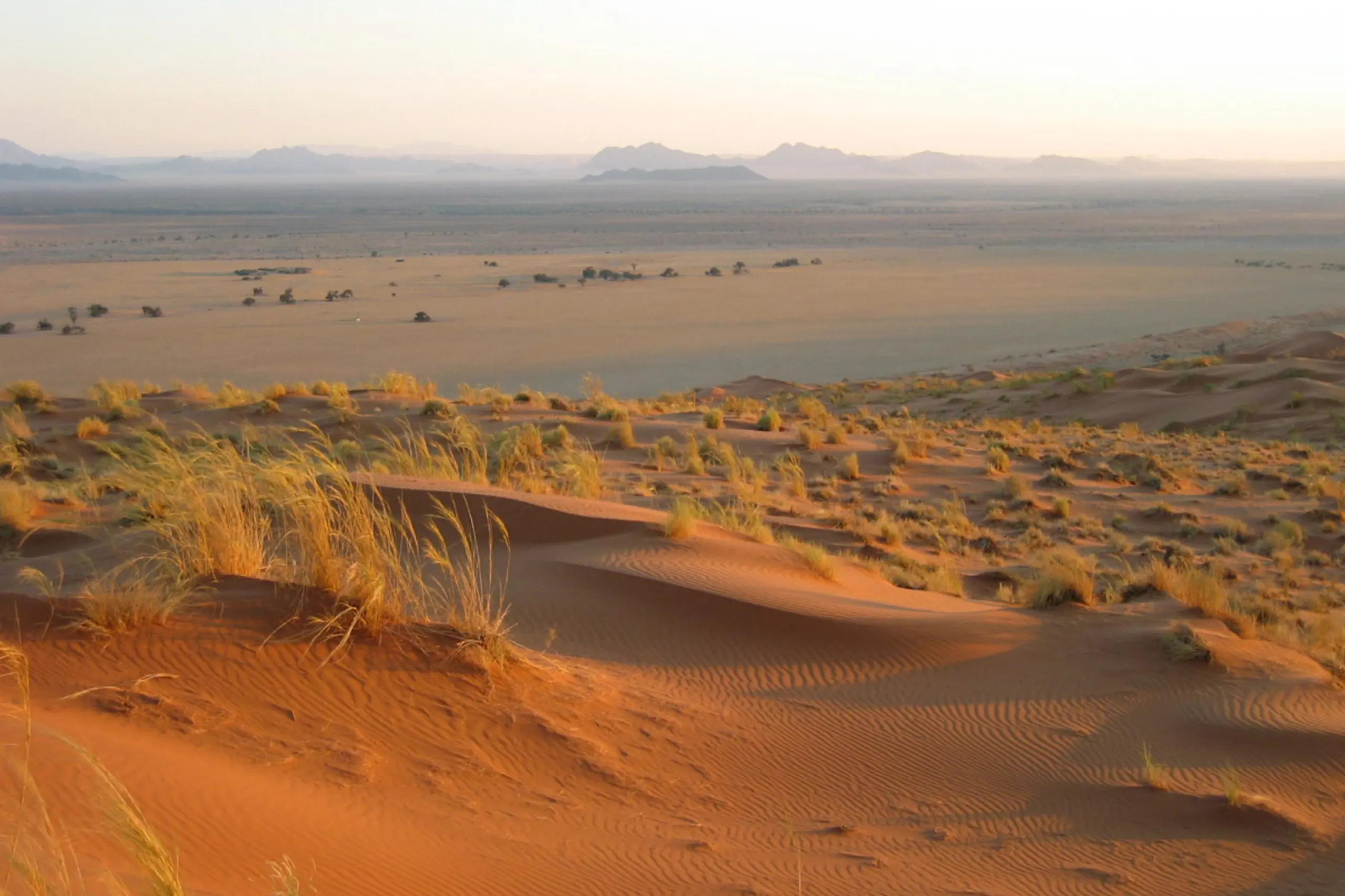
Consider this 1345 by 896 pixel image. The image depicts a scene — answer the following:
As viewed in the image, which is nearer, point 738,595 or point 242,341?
point 738,595

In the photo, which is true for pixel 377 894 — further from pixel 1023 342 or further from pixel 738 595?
pixel 1023 342

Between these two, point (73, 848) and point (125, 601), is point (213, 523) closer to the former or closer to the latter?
point (125, 601)

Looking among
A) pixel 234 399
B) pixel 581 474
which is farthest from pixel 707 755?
pixel 234 399

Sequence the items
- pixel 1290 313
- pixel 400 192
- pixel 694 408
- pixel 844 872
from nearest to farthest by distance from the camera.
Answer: pixel 844 872, pixel 694 408, pixel 1290 313, pixel 400 192

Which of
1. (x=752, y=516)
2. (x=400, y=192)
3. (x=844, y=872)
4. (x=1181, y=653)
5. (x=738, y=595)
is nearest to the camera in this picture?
(x=844, y=872)

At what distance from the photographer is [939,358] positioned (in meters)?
39.9

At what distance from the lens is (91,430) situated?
1859cm

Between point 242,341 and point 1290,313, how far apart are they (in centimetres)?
4278

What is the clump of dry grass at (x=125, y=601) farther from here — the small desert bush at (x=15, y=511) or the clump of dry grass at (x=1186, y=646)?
the clump of dry grass at (x=1186, y=646)

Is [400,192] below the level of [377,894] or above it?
above

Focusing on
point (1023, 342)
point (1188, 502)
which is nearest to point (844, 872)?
point (1188, 502)

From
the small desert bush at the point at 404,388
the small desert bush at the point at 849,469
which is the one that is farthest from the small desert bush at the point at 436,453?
the small desert bush at the point at 849,469

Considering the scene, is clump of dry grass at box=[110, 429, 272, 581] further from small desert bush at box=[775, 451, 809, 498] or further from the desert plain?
small desert bush at box=[775, 451, 809, 498]

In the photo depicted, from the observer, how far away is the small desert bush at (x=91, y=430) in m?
18.5
